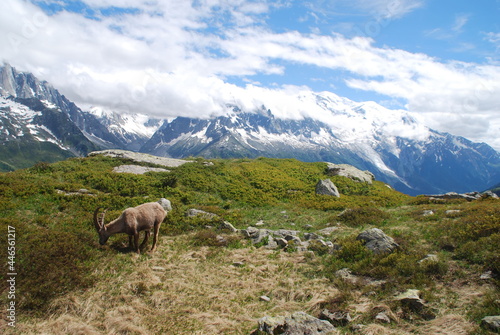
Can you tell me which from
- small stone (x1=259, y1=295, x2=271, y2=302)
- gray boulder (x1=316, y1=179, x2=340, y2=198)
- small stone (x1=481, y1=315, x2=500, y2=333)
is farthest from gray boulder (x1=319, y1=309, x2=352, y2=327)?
gray boulder (x1=316, y1=179, x2=340, y2=198)

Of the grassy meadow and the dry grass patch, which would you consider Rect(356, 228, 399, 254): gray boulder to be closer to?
the grassy meadow

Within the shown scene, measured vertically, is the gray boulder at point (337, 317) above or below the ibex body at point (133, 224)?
below

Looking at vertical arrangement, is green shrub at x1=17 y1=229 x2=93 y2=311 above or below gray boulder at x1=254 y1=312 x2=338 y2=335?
below

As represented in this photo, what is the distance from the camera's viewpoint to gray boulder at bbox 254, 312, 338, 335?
832cm

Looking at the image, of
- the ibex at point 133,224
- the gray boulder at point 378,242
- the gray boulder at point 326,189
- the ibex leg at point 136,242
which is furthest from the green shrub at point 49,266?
the gray boulder at point 326,189

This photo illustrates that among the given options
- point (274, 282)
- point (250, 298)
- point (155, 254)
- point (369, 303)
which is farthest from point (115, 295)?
point (369, 303)

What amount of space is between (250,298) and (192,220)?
1037 centimetres

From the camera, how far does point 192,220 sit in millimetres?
20469

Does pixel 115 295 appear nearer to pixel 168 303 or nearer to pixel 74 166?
pixel 168 303

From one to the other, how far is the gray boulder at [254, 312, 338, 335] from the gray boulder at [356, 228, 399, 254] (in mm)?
6379

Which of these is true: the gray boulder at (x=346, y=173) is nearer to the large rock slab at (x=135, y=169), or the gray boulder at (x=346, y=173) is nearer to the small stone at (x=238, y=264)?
the large rock slab at (x=135, y=169)

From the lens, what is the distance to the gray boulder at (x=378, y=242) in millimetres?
13610

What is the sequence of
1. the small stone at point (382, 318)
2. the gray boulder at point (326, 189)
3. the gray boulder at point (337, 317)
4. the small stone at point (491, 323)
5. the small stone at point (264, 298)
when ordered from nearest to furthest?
the small stone at point (491, 323), the small stone at point (382, 318), the gray boulder at point (337, 317), the small stone at point (264, 298), the gray boulder at point (326, 189)

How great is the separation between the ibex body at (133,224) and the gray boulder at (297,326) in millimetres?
8268
